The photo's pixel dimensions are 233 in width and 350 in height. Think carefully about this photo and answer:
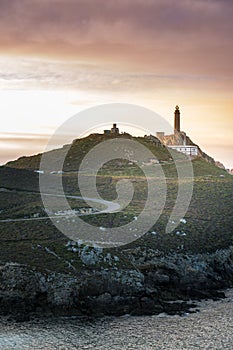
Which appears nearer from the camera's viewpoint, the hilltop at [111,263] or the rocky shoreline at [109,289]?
the rocky shoreline at [109,289]

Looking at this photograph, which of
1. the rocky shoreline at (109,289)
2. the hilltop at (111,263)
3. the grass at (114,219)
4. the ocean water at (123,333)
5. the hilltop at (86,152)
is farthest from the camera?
the hilltop at (86,152)

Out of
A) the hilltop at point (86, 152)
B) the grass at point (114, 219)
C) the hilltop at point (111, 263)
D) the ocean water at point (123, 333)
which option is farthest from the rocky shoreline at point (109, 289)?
the hilltop at point (86, 152)

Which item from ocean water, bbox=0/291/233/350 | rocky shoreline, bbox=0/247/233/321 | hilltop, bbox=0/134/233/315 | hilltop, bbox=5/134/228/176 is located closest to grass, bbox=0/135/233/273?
hilltop, bbox=0/134/233/315

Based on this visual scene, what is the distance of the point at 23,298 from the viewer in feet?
157

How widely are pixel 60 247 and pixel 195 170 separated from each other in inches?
3314

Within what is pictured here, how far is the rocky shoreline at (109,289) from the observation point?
47.2m

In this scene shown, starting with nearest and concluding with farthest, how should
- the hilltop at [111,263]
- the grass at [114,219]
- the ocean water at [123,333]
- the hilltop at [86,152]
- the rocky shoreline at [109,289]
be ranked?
the ocean water at [123,333] < the rocky shoreline at [109,289] < the hilltop at [111,263] < the grass at [114,219] < the hilltop at [86,152]

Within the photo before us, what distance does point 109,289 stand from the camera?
50.5 m

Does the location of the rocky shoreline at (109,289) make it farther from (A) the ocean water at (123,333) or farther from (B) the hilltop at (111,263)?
(A) the ocean water at (123,333)

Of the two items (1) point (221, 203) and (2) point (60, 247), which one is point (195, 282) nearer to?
(2) point (60, 247)

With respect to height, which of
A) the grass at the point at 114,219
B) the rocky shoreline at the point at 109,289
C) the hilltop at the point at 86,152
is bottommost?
the rocky shoreline at the point at 109,289

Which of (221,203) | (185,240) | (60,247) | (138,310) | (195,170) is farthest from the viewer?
(195,170)

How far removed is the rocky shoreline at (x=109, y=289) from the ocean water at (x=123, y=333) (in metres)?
1.88

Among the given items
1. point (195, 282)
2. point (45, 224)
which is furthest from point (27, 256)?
point (195, 282)
